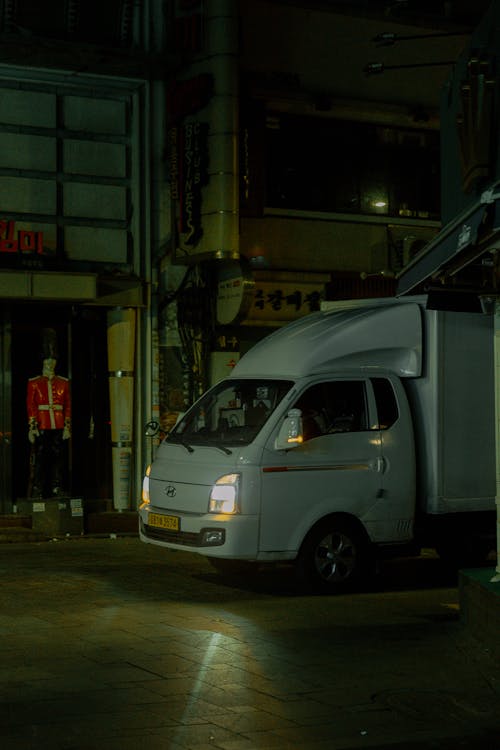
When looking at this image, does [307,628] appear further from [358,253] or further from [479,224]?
[358,253]

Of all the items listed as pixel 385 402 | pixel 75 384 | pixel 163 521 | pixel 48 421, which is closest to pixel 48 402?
pixel 48 421

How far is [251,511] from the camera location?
11.8 m

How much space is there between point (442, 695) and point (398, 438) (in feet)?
16.4

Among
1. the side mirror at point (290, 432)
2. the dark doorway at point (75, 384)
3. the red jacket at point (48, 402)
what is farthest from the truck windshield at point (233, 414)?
the dark doorway at point (75, 384)

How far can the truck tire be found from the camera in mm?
12109

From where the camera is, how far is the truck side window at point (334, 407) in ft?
41.2

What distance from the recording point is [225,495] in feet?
39.0

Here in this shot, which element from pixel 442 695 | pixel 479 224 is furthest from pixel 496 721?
pixel 479 224

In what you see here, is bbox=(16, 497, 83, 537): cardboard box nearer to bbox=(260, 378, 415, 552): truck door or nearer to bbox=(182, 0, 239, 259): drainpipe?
bbox=(182, 0, 239, 259): drainpipe

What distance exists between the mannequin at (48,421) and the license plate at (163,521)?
20.1ft

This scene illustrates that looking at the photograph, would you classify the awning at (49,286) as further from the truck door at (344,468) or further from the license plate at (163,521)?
the truck door at (344,468)

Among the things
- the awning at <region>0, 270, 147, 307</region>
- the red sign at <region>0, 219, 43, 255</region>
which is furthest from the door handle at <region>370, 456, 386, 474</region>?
the red sign at <region>0, 219, 43, 255</region>

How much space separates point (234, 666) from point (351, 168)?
1420 centimetres

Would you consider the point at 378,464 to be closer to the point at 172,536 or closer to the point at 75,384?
the point at 172,536
